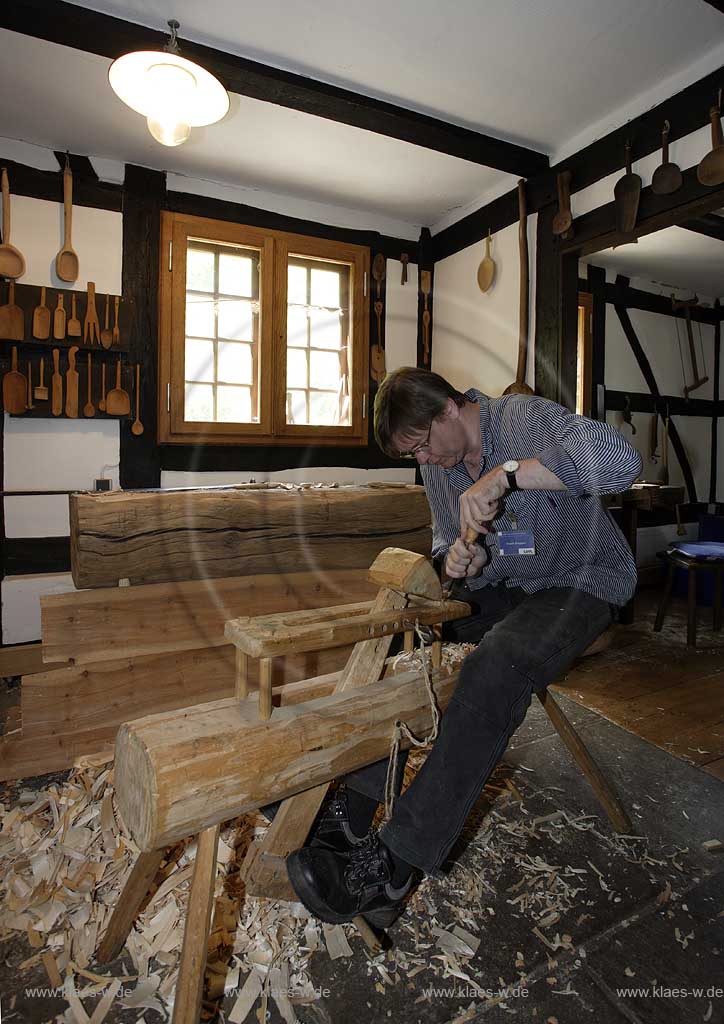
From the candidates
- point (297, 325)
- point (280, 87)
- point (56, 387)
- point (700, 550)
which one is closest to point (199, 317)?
point (297, 325)

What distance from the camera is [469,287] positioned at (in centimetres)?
470

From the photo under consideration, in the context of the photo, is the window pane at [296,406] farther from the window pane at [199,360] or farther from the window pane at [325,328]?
the window pane at [199,360]

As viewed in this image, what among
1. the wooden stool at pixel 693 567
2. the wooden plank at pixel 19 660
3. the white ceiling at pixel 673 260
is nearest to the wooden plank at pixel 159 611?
the wooden plank at pixel 19 660

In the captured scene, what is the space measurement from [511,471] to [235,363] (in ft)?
10.2

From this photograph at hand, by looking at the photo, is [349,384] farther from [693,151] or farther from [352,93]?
[693,151]

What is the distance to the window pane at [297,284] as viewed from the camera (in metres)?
4.57

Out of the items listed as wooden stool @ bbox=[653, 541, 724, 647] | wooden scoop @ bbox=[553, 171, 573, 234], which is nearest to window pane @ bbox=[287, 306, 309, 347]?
wooden scoop @ bbox=[553, 171, 573, 234]

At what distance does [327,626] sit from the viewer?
1495 mm

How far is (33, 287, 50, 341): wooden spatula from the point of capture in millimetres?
3645

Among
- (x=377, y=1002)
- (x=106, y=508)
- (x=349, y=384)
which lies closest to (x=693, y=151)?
(x=349, y=384)

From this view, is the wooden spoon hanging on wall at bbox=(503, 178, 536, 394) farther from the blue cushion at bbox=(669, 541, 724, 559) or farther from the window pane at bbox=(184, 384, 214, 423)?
the window pane at bbox=(184, 384, 214, 423)

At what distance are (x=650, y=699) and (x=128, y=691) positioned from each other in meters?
2.71

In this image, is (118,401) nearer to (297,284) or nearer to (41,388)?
(41,388)

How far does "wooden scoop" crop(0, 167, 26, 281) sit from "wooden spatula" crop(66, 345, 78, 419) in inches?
20.8
